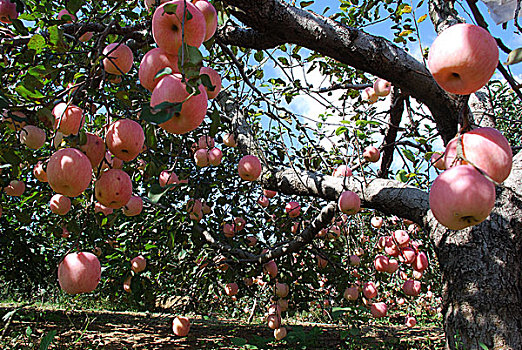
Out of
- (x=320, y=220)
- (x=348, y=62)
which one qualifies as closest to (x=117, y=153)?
(x=348, y=62)

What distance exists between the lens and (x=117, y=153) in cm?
108

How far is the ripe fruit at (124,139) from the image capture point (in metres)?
1.07

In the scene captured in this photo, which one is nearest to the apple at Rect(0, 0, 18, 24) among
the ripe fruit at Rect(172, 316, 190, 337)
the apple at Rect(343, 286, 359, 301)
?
the ripe fruit at Rect(172, 316, 190, 337)

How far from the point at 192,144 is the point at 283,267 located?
1646 mm

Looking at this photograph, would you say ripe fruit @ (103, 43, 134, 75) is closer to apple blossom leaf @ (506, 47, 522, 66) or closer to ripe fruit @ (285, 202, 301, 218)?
apple blossom leaf @ (506, 47, 522, 66)

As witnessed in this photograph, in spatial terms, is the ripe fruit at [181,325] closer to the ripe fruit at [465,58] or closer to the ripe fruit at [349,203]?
the ripe fruit at [349,203]

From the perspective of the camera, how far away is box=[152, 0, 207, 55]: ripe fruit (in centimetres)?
81

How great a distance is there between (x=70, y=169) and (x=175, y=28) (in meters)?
0.54

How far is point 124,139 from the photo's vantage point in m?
1.07

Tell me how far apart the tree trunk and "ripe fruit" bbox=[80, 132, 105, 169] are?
1.85m

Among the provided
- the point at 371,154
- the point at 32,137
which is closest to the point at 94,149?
the point at 32,137

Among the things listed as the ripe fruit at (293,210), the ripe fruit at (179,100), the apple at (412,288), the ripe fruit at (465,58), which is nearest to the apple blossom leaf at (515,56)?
the ripe fruit at (465,58)

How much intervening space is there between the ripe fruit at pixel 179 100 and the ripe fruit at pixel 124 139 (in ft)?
0.98

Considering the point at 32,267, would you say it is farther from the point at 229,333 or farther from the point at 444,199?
the point at 444,199
